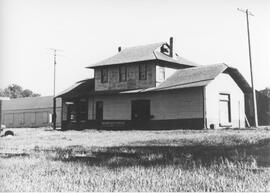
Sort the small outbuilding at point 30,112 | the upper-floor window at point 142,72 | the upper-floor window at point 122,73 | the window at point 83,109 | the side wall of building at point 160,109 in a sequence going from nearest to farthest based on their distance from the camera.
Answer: the side wall of building at point 160,109 < the upper-floor window at point 142,72 < the upper-floor window at point 122,73 < the window at point 83,109 < the small outbuilding at point 30,112

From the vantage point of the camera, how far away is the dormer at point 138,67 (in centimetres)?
2995

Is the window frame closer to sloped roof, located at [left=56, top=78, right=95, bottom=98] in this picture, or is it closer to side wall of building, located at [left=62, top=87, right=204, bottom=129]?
→ side wall of building, located at [left=62, top=87, right=204, bottom=129]

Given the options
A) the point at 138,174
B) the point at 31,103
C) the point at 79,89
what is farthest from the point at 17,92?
the point at 138,174

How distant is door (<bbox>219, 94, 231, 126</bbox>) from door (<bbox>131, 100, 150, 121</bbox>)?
215 inches

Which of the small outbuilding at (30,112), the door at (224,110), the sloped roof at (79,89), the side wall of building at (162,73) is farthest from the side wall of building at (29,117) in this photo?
the door at (224,110)

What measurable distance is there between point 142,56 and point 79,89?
294 inches

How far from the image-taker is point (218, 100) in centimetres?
2788

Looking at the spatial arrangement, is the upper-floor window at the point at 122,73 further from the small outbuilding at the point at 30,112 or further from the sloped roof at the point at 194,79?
the small outbuilding at the point at 30,112

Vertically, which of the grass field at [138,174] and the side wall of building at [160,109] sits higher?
the side wall of building at [160,109]

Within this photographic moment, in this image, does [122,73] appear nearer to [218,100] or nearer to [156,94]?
[156,94]

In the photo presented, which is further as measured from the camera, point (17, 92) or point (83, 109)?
point (17, 92)

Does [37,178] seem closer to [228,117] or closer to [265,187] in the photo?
[265,187]

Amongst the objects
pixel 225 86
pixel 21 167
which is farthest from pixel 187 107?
pixel 21 167

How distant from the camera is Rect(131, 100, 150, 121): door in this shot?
2972 centimetres
